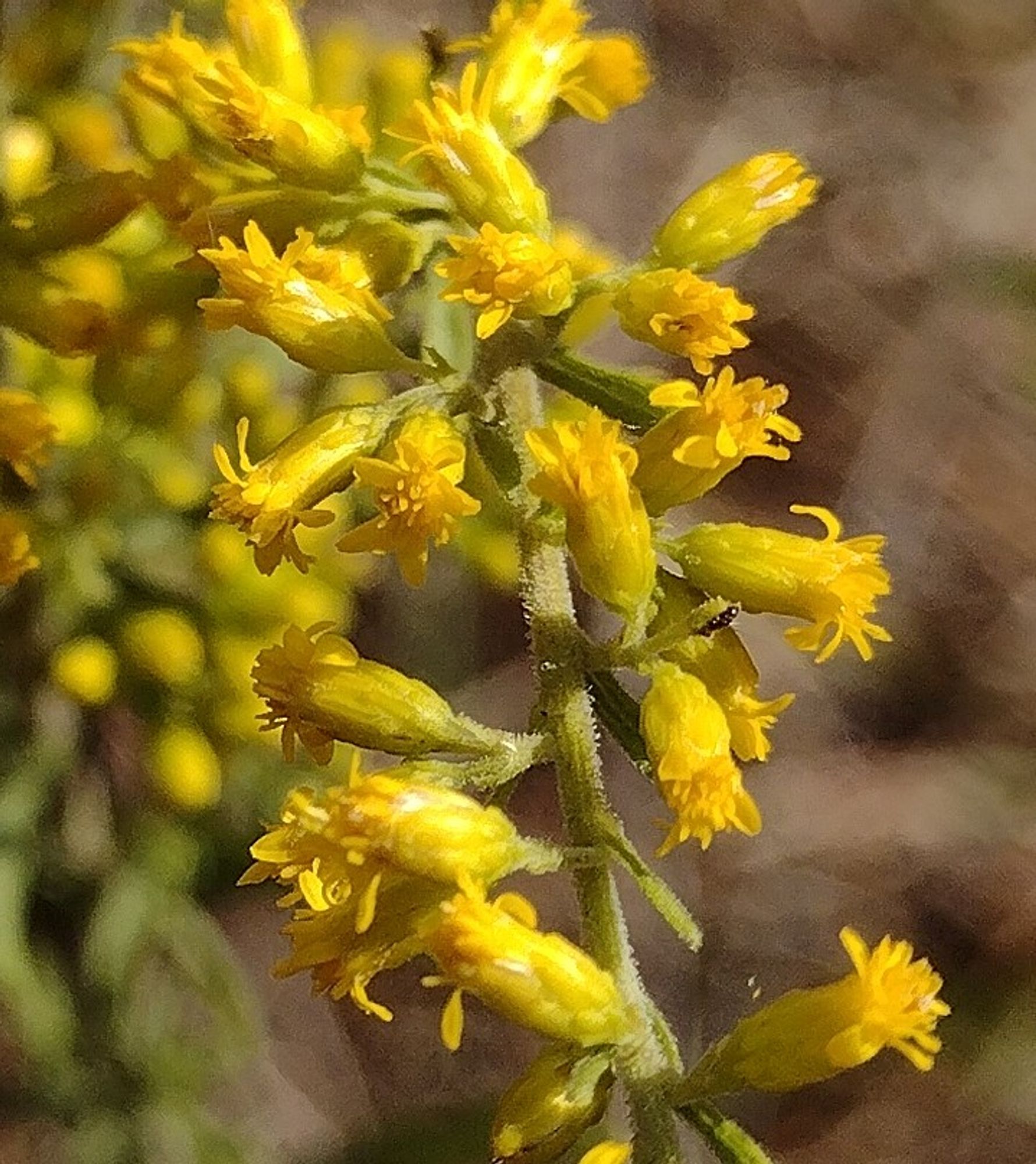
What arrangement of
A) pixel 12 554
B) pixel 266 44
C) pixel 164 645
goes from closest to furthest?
pixel 266 44 < pixel 12 554 < pixel 164 645

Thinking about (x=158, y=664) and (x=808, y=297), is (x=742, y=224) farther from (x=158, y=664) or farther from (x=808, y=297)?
(x=808, y=297)

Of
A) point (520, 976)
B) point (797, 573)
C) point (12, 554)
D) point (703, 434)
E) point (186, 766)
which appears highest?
point (703, 434)

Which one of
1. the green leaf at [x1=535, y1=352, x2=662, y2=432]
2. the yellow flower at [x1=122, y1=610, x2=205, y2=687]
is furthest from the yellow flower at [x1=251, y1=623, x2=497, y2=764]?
the yellow flower at [x1=122, y1=610, x2=205, y2=687]

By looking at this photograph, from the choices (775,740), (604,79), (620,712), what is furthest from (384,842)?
(775,740)

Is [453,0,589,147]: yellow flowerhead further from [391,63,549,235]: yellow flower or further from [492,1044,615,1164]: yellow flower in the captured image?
[492,1044,615,1164]: yellow flower

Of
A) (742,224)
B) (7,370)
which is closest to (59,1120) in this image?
(7,370)

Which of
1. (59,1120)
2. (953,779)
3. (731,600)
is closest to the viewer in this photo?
(731,600)

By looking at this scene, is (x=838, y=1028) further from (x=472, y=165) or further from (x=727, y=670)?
(x=472, y=165)
